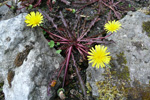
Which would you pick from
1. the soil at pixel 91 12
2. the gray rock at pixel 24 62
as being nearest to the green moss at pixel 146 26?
the soil at pixel 91 12

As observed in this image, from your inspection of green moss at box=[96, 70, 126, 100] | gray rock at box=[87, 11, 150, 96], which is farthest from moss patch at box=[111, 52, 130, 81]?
green moss at box=[96, 70, 126, 100]

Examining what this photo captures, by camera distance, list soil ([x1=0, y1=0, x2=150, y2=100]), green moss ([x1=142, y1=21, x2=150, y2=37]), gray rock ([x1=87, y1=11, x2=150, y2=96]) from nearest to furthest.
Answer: gray rock ([x1=87, y1=11, x2=150, y2=96])
green moss ([x1=142, y1=21, x2=150, y2=37])
soil ([x1=0, y1=0, x2=150, y2=100])

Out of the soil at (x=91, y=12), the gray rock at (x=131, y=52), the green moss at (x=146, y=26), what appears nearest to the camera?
the gray rock at (x=131, y=52)

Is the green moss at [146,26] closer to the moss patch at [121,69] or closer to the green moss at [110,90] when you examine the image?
the moss patch at [121,69]

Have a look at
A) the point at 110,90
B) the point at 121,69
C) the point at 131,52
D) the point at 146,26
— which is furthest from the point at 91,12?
the point at 110,90

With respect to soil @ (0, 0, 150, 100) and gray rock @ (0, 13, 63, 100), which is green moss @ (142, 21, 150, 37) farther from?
gray rock @ (0, 13, 63, 100)

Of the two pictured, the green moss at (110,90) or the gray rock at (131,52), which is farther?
the gray rock at (131,52)
